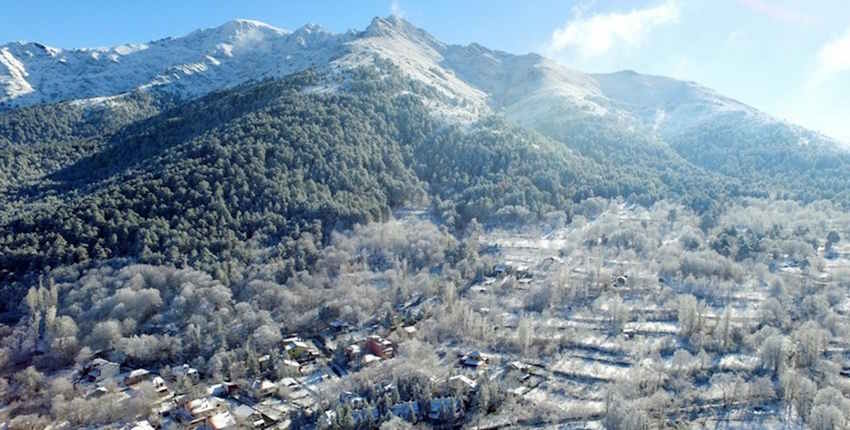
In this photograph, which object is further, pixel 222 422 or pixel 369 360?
pixel 369 360

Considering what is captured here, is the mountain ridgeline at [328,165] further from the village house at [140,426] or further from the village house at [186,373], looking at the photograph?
the village house at [140,426]

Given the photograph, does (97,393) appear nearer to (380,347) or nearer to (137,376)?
(137,376)

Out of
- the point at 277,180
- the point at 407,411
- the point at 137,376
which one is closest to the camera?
the point at 407,411

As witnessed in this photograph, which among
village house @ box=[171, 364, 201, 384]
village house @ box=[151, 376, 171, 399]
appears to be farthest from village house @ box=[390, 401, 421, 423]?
village house @ box=[151, 376, 171, 399]

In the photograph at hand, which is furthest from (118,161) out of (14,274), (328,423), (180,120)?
(328,423)

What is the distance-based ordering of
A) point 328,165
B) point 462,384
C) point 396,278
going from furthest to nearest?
point 328,165 < point 396,278 < point 462,384

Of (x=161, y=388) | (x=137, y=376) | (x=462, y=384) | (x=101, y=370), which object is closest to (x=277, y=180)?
(x=101, y=370)

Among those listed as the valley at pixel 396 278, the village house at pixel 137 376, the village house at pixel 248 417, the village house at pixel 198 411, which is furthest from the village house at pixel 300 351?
the village house at pixel 137 376

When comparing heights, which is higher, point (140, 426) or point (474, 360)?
point (474, 360)

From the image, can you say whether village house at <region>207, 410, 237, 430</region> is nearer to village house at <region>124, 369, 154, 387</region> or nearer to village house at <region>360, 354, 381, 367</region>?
village house at <region>124, 369, 154, 387</region>
